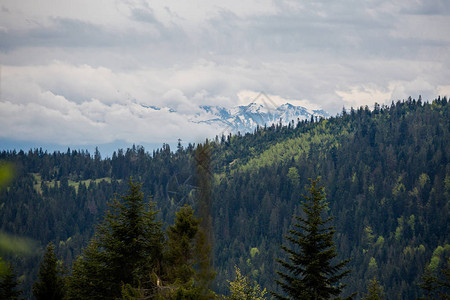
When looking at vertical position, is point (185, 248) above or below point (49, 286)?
above

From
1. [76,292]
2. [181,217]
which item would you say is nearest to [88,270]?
[76,292]

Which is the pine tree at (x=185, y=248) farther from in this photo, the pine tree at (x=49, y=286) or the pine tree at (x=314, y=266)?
the pine tree at (x=49, y=286)

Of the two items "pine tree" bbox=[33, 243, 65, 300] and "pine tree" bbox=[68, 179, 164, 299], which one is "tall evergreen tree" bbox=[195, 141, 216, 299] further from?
"pine tree" bbox=[33, 243, 65, 300]

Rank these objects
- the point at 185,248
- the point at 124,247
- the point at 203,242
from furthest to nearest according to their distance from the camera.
A: 1. the point at 124,247
2. the point at 185,248
3. the point at 203,242

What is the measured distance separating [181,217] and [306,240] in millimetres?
8652

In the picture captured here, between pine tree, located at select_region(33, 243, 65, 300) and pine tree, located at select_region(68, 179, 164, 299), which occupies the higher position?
pine tree, located at select_region(68, 179, 164, 299)

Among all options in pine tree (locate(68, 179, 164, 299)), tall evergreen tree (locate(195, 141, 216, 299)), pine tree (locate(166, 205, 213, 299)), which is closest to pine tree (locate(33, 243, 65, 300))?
pine tree (locate(68, 179, 164, 299))

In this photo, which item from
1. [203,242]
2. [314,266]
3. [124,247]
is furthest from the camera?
[124,247]

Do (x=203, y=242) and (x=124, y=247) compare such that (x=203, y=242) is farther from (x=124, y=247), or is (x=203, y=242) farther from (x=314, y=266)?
(x=124, y=247)

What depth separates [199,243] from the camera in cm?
3384

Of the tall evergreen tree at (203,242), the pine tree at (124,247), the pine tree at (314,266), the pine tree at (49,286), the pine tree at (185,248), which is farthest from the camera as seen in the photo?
the pine tree at (49,286)

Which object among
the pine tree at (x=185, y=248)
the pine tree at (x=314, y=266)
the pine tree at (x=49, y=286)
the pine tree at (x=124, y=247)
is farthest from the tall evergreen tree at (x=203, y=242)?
the pine tree at (x=49, y=286)

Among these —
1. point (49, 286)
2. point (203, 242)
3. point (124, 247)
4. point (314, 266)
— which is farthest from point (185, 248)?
point (49, 286)

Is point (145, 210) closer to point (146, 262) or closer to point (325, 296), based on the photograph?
point (146, 262)
